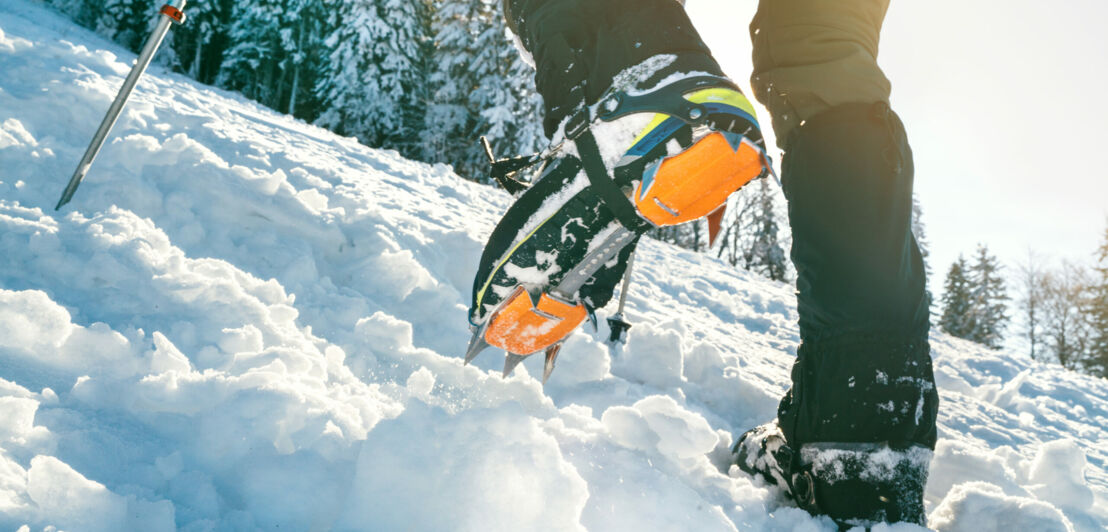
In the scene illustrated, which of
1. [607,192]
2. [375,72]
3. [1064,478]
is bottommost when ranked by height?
[1064,478]

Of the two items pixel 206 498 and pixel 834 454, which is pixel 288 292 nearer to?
pixel 206 498

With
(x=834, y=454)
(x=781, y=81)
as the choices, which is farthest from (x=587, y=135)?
(x=834, y=454)

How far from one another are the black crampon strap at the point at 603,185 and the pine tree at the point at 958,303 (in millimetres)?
33449

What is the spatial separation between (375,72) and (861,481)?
21.9m

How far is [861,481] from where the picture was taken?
3.71 ft

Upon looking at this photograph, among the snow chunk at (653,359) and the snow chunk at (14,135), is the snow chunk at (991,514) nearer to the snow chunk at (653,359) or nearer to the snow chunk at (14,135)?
the snow chunk at (653,359)

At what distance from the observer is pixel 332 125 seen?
68.8 ft

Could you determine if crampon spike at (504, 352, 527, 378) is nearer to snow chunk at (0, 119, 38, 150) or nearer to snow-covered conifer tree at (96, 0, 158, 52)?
snow chunk at (0, 119, 38, 150)

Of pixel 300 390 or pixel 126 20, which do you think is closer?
pixel 300 390

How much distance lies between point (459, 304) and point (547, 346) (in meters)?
0.66

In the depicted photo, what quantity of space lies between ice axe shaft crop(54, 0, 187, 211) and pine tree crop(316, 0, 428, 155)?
1919cm

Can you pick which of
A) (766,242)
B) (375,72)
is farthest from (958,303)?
(375,72)

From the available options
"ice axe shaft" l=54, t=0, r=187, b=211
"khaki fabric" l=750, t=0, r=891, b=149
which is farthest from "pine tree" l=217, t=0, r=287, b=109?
"khaki fabric" l=750, t=0, r=891, b=149

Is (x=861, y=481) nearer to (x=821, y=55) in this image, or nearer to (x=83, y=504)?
(x=821, y=55)
